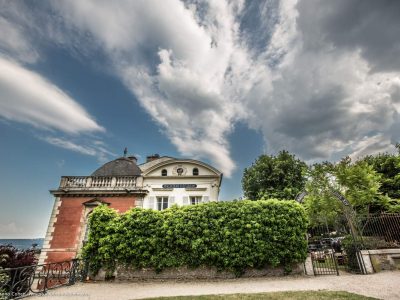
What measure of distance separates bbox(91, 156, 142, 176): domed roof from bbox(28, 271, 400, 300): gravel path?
10662 mm

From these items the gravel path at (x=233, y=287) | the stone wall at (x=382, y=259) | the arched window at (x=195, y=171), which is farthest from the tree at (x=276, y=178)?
the gravel path at (x=233, y=287)

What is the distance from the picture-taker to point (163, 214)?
10719mm

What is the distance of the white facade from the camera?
1703 centimetres

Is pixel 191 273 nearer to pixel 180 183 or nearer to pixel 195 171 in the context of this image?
pixel 180 183

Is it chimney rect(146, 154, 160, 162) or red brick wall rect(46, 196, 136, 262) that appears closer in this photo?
red brick wall rect(46, 196, 136, 262)

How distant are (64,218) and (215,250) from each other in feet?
40.2

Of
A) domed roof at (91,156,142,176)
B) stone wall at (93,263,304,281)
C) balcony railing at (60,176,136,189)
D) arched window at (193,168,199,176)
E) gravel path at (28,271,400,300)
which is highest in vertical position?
domed roof at (91,156,142,176)

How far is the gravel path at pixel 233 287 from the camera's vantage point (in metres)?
7.09

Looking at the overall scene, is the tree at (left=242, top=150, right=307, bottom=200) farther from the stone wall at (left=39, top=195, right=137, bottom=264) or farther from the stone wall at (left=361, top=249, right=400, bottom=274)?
the stone wall at (left=39, top=195, right=137, bottom=264)

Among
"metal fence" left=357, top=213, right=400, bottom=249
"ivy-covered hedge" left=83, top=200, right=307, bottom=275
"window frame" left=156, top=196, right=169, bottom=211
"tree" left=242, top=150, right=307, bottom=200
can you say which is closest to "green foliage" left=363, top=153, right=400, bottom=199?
"tree" left=242, top=150, right=307, bottom=200

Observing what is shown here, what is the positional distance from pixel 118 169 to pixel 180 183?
239 inches

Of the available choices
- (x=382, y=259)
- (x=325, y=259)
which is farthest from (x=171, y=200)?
(x=382, y=259)

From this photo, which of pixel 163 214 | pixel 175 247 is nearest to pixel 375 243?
pixel 175 247

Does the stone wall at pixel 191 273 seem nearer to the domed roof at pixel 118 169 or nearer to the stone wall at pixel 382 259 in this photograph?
the stone wall at pixel 382 259
